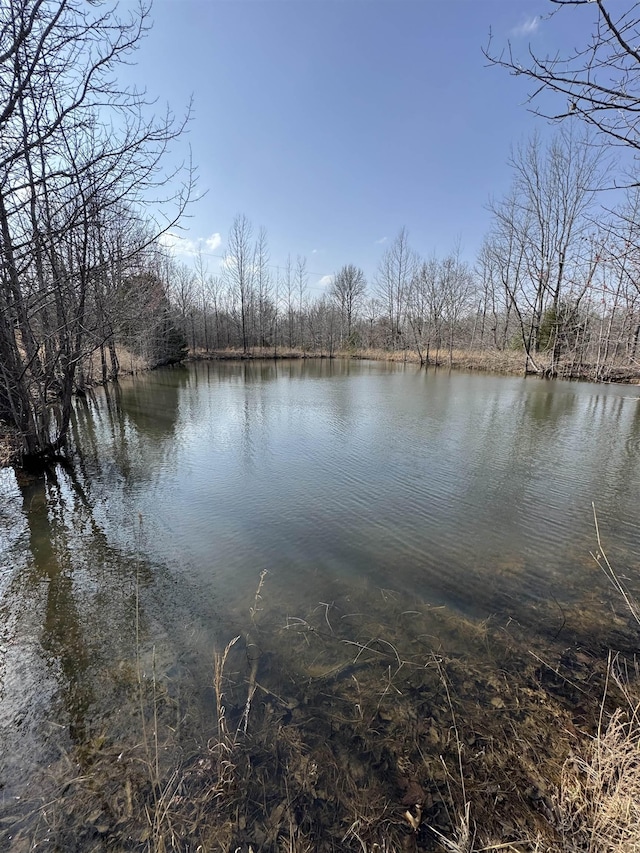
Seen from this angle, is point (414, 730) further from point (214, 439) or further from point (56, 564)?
point (214, 439)

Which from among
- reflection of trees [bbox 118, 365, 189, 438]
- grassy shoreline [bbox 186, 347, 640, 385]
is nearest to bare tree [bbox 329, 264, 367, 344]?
grassy shoreline [bbox 186, 347, 640, 385]

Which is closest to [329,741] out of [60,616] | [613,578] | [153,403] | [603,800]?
[603,800]

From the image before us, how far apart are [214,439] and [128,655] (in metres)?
5.22

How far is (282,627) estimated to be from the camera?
2635 millimetres

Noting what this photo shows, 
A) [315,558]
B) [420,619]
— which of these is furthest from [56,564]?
[420,619]

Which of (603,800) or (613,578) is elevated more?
(603,800)

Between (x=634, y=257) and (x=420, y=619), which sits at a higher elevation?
(x=634, y=257)

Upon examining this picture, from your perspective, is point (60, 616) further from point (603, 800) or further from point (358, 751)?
point (603, 800)

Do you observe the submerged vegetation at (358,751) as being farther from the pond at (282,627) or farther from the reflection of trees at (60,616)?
the reflection of trees at (60,616)

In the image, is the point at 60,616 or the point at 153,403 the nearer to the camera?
the point at 60,616

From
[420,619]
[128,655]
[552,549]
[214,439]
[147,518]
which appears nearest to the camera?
[128,655]

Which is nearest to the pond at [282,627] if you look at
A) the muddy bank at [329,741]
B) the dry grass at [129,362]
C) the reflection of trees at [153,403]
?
the muddy bank at [329,741]

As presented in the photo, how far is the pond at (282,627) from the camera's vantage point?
1.62m

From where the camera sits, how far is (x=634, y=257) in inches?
87.3
